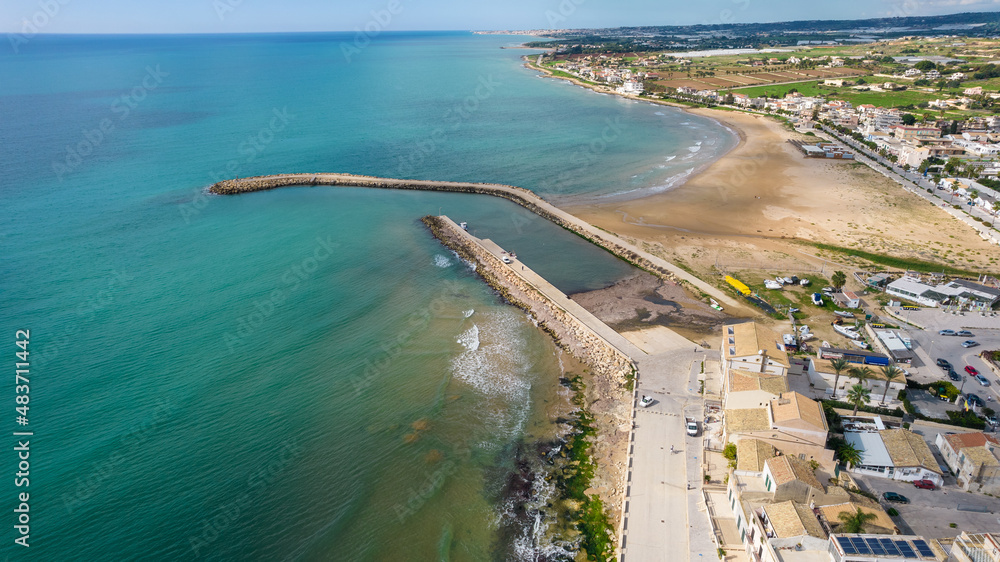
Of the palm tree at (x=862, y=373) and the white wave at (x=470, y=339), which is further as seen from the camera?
the white wave at (x=470, y=339)

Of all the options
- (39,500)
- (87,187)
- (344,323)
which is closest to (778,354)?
(344,323)

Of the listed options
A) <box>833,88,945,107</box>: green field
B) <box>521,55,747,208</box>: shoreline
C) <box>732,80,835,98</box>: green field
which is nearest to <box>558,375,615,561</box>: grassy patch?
<box>521,55,747,208</box>: shoreline

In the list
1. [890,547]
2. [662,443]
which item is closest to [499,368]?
[662,443]

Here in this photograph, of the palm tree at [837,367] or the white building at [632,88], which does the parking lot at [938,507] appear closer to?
the palm tree at [837,367]

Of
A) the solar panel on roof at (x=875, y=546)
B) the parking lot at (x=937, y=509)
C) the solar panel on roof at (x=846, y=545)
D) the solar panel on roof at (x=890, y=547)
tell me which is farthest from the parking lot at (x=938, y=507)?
the solar panel on roof at (x=846, y=545)

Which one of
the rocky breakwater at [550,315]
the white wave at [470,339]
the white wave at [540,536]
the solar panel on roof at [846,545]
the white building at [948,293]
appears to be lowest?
the white wave at [540,536]

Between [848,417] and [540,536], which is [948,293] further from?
[540,536]

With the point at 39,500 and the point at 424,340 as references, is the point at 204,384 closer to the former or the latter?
the point at 39,500
